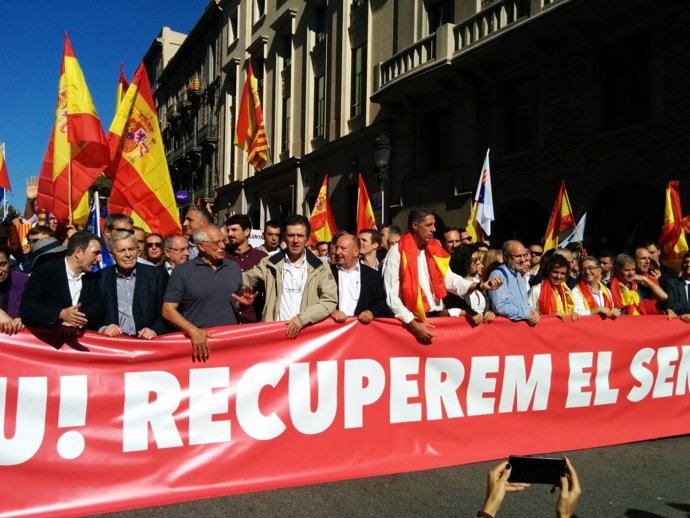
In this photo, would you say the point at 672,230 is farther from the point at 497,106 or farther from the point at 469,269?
the point at 497,106

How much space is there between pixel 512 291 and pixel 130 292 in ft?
9.65

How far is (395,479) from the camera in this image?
4516 mm

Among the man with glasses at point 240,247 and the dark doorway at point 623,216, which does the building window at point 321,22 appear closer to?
the dark doorway at point 623,216

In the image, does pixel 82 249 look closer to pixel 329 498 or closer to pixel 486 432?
pixel 329 498

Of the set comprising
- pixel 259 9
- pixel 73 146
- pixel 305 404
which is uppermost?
pixel 259 9

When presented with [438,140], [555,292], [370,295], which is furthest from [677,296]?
[438,140]

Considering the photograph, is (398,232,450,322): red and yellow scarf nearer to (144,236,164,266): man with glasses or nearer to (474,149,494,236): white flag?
(144,236,164,266): man with glasses

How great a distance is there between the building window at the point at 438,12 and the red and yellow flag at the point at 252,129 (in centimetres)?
747

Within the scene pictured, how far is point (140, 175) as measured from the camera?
7.30 m

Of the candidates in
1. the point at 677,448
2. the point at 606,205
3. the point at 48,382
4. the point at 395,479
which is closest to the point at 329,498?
the point at 395,479

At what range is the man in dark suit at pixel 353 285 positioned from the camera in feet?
16.6

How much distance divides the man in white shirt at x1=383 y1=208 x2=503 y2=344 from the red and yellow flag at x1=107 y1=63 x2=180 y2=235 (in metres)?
3.19

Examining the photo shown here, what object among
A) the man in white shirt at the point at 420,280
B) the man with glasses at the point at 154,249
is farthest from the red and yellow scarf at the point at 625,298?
the man with glasses at the point at 154,249

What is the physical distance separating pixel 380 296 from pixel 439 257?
0.57m
